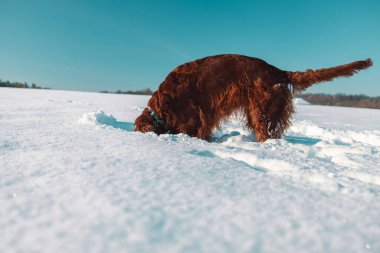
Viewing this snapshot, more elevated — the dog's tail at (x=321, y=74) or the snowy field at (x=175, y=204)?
the dog's tail at (x=321, y=74)

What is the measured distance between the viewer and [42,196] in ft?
3.14

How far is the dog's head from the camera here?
11.0ft

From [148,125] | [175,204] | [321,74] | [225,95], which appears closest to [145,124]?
[148,125]

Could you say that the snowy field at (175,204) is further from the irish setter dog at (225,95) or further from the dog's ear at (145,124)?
the dog's ear at (145,124)

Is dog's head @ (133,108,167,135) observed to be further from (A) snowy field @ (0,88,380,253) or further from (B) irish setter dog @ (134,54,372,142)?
(A) snowy field @ (0,88,380,253)

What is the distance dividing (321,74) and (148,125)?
6.40 ft

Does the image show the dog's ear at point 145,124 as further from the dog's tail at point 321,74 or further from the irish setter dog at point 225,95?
the dog's tail at point 321,74

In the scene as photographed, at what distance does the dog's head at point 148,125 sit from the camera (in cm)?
334

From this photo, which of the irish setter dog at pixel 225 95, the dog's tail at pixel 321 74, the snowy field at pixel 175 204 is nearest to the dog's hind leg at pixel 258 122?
the irish setter dog at pixel 225 95

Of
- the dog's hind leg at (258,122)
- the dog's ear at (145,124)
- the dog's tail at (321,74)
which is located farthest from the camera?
the dog's ear at (145,124)

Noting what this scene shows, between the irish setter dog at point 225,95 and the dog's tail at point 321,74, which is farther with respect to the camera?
the irish setter dog at point 225,95

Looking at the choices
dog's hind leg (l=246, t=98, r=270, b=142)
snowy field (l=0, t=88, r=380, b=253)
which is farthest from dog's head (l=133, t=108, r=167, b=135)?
snowy field (l=0, t=88, r=380, b=253)

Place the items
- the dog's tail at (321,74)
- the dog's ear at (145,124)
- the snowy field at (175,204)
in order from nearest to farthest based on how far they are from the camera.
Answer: the snowy field at (175,204) → the dog's tail at (321,74) → the dog's ear at (145,124)

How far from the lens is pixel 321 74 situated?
3.10 m
